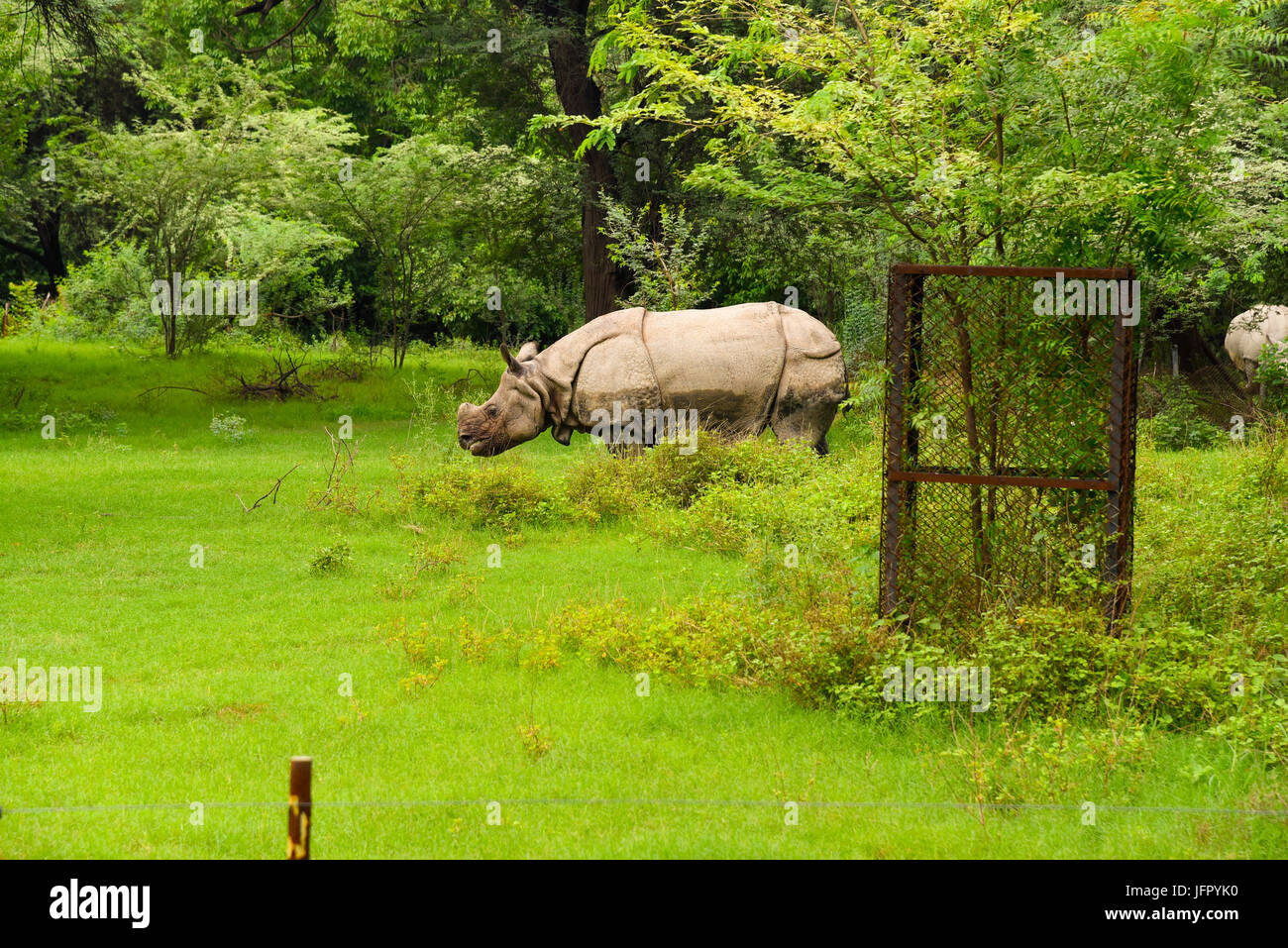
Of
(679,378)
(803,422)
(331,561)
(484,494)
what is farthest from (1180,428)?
(331,561)

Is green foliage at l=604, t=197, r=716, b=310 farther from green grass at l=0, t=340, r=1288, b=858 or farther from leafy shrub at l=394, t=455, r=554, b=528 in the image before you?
A: green grass at l=0, t=340, r=1288, b=858

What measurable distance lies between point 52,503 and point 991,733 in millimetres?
11323

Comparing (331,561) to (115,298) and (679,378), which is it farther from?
(115,298)

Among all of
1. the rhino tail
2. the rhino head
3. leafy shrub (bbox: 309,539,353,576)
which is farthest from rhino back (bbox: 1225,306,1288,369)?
leafy shrub (bbox: 309,539,353,576)

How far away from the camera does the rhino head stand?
A: 15.2 metres

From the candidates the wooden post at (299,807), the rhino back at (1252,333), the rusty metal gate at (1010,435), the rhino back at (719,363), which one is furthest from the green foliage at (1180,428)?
the wooden post at (299,807)

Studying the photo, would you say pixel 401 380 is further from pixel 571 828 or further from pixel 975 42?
pixel 571 828

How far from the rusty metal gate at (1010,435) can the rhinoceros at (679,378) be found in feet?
23.1

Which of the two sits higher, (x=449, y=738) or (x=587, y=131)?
(x=587, y=131)

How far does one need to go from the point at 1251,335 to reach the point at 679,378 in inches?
462

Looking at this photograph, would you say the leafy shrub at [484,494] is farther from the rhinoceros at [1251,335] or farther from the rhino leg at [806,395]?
the rhinoceros at [1251,335]

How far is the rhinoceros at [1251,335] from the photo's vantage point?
68.4 feet

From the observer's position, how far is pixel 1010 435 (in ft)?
26.2

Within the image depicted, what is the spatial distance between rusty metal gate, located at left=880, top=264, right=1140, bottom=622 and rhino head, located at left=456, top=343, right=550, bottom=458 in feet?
25.1
